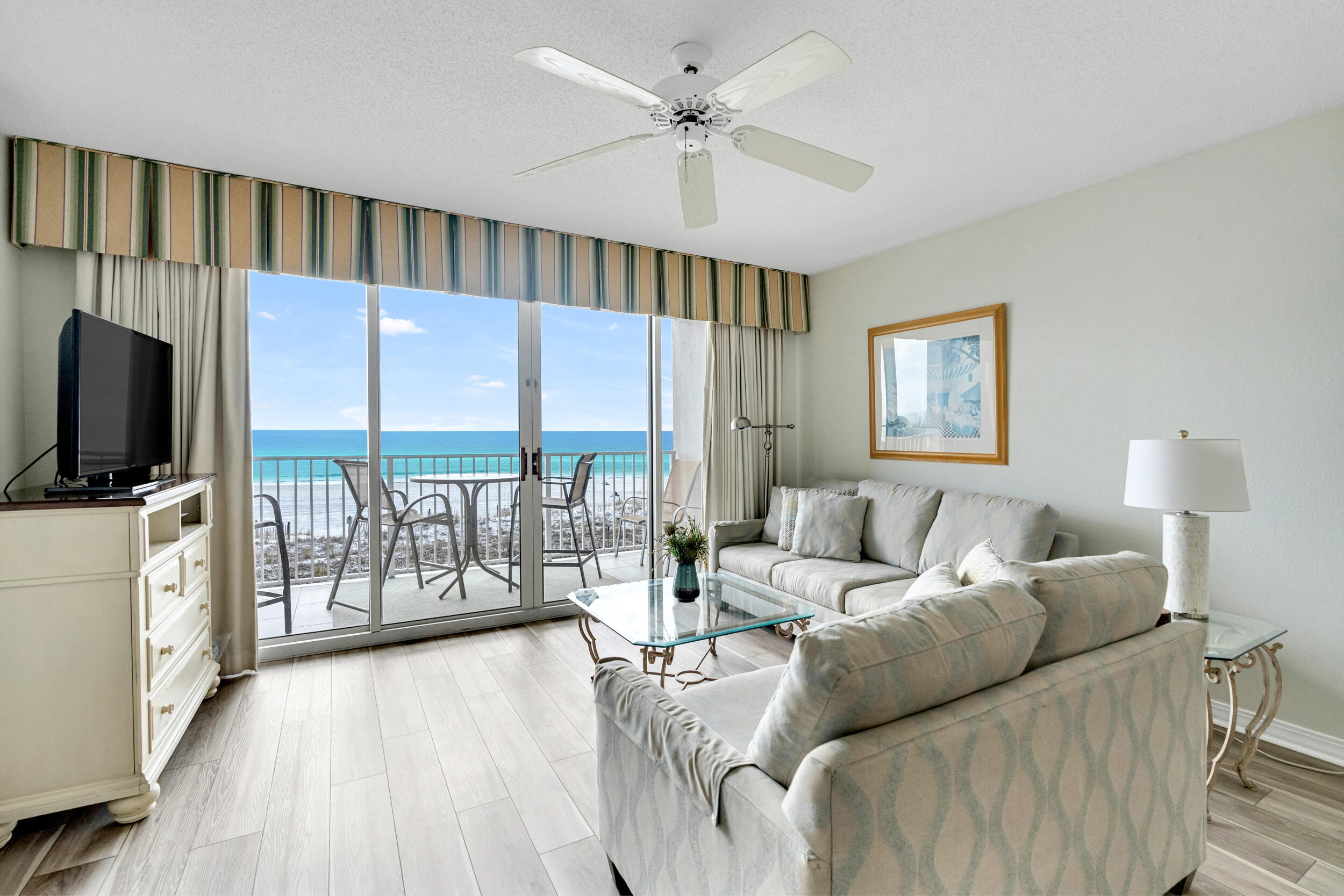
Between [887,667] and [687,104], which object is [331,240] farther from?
[887,667]

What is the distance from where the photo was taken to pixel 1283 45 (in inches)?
76.1

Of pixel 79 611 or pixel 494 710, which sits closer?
pixel 79 611

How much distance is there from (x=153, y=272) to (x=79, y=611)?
1702 mm

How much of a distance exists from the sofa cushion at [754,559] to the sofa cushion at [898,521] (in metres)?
0.50

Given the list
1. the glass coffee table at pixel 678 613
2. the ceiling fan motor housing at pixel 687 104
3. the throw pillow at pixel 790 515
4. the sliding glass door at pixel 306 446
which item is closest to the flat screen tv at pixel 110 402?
the sliding glass door at pixel 306 446

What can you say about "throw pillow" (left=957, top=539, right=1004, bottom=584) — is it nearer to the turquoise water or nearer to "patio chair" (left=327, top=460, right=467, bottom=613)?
the turquoise water

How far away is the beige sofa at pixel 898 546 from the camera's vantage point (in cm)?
306

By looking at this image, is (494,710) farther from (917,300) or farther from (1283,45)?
(1283,45)

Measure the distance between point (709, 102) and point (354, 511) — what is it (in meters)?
2.96

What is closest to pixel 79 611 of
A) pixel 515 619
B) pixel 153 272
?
pixel 153 272

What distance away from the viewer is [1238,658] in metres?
2.16

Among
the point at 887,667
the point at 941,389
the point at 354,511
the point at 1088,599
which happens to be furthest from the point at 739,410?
the point at 887,667

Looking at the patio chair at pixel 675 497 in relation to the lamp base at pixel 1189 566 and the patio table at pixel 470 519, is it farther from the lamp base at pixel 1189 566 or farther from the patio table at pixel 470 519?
the lamp base at pixel 1189 566

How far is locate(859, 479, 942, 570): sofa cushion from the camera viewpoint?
3574mm
